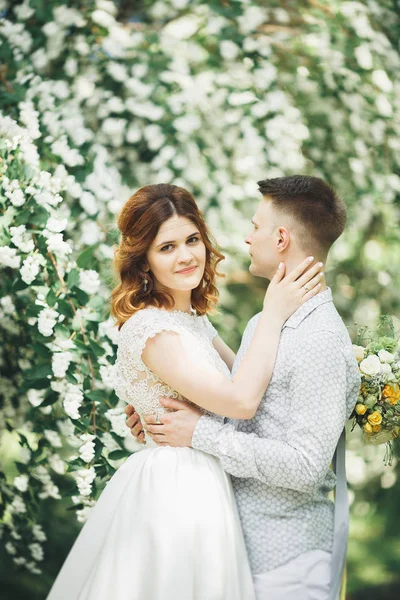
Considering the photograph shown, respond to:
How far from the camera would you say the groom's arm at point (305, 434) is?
188 centimetres

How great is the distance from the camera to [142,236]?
88.6 inches

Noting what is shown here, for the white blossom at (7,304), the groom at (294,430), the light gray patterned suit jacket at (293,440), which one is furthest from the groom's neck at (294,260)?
the white blossom at (7,304)

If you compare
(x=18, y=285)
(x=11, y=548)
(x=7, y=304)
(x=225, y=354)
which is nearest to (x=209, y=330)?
(x=225, y=354)

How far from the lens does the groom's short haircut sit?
Answer: 84.3 inches

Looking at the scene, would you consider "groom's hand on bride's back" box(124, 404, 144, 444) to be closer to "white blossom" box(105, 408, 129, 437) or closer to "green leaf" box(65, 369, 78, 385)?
"white blossom" box(105, 408, 129, 437)

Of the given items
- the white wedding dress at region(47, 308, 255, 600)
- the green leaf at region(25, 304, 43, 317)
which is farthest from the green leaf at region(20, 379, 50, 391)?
the white wedding dress at region(47, 308, 255, 600)

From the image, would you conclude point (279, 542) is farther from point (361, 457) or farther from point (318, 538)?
point (361, 457)

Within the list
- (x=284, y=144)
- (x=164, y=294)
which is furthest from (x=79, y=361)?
(x=284, y=144)

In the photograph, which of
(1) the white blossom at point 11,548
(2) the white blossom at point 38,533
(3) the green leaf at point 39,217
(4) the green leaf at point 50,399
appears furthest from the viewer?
(1) the white blossom at point 11,548

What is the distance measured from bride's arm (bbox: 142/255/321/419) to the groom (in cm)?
4

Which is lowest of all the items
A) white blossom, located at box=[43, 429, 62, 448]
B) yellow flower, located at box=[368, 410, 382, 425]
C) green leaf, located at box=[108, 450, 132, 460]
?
white blossom, located at box=[43, 429, 62, 448]

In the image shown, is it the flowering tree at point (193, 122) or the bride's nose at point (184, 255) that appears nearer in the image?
the bride's nose at point (184, 255)

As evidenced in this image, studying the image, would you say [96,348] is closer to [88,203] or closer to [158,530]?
[88,203]

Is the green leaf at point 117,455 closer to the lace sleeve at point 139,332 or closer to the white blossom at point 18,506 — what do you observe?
the lace sleeve at point 139,332
